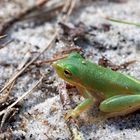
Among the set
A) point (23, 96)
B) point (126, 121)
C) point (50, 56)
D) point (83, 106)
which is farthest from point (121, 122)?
point (50, 56)

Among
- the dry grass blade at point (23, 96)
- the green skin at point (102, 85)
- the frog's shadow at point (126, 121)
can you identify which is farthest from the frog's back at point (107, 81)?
the dry grass blade at point (23, 96)

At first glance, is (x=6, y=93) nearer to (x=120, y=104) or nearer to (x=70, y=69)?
(x=70, y=69)

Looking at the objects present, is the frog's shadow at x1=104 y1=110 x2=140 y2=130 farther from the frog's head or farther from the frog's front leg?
the frog's head

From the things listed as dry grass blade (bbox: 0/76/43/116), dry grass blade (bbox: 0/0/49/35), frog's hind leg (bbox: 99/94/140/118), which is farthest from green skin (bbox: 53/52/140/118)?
dry grass blade (bbox: 0/0/49/35)

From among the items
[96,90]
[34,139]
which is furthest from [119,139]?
[34,139]

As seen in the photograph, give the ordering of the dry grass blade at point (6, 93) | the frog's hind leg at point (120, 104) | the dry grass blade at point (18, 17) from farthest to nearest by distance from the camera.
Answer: the dry grass blade at point (18, 17)
the dry grass blade at point (6, 93)
the frog's hind leg at point (120, 104)

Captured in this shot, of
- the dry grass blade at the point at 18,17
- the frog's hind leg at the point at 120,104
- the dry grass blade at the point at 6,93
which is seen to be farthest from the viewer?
the dry grass blade at the point at 18,17

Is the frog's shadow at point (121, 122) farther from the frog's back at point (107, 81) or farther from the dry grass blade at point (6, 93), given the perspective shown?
the dry grass blade at point (6, 93)
